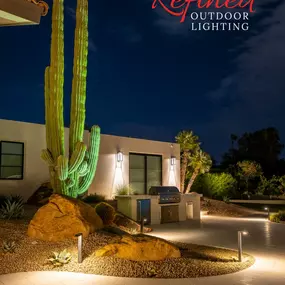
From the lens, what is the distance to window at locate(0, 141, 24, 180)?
17.5m

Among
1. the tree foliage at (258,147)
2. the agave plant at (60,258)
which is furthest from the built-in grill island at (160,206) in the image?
the tree foliage at (258,147)

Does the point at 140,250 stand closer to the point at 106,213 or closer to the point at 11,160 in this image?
the point at 106,213

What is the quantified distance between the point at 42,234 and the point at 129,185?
1235 cm

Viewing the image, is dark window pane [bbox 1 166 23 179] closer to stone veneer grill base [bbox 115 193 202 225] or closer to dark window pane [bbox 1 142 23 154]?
dark window pane [bbox 1 142 23 154]

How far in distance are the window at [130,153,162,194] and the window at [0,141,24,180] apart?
7213 mm

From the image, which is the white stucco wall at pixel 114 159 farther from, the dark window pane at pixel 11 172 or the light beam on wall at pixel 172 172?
the dark window pane at pixel 11 172

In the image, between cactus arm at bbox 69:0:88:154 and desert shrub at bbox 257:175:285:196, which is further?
desert shrub at bbox 257:175:285:196

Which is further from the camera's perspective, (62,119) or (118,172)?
(118,172)

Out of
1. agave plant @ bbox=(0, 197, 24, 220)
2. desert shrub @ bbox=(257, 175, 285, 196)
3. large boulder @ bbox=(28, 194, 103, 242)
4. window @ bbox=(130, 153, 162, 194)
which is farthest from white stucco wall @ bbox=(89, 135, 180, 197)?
desert shrub @ bbox=(257, 175, 285, 196)

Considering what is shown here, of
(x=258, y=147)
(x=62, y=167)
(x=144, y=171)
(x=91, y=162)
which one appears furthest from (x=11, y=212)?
(x=258, y=147)

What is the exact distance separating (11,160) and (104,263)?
33.7ft

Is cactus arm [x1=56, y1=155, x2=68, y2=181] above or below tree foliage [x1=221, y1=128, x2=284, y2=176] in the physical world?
below

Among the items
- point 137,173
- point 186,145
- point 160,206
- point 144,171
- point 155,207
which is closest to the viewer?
point 155,207

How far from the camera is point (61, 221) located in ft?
35.5
